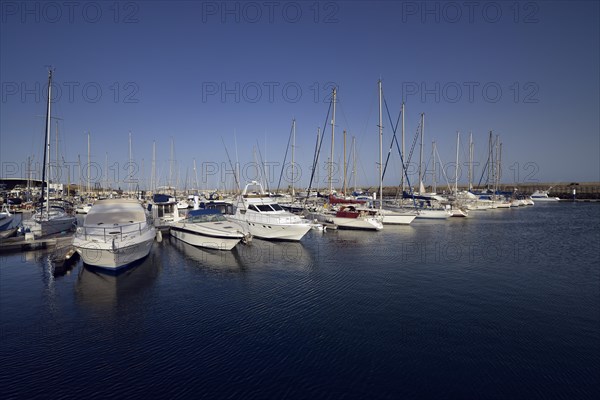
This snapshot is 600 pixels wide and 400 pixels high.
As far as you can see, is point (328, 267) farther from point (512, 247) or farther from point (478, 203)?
point (478, 203)

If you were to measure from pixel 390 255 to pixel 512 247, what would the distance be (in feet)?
38.7

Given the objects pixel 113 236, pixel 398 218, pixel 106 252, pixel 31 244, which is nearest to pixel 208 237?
pixel 113 236

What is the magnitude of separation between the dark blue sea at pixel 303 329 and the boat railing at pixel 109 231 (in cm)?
216

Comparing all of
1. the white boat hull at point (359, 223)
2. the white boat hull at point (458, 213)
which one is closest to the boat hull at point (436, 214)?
the white boat hull at point (458, 213)

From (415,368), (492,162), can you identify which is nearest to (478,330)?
(415,368)

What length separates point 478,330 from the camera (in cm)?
1147

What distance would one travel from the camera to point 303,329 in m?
11.5

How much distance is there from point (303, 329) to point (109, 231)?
14.2m

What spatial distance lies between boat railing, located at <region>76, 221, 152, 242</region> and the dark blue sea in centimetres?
216

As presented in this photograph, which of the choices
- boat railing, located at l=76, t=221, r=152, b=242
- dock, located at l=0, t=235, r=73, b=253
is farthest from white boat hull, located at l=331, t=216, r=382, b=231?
dock, located at l=0, t=235, r=73, b=253

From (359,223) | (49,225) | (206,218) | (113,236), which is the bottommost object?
(359,223)

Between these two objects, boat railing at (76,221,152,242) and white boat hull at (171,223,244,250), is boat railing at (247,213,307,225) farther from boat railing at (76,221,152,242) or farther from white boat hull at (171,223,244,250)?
boat railing at (76,221,152,242)

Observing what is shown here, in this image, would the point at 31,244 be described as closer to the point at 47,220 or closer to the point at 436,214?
the point at 47,220

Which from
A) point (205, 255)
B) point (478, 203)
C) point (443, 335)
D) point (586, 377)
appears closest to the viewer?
point (586, 377)
